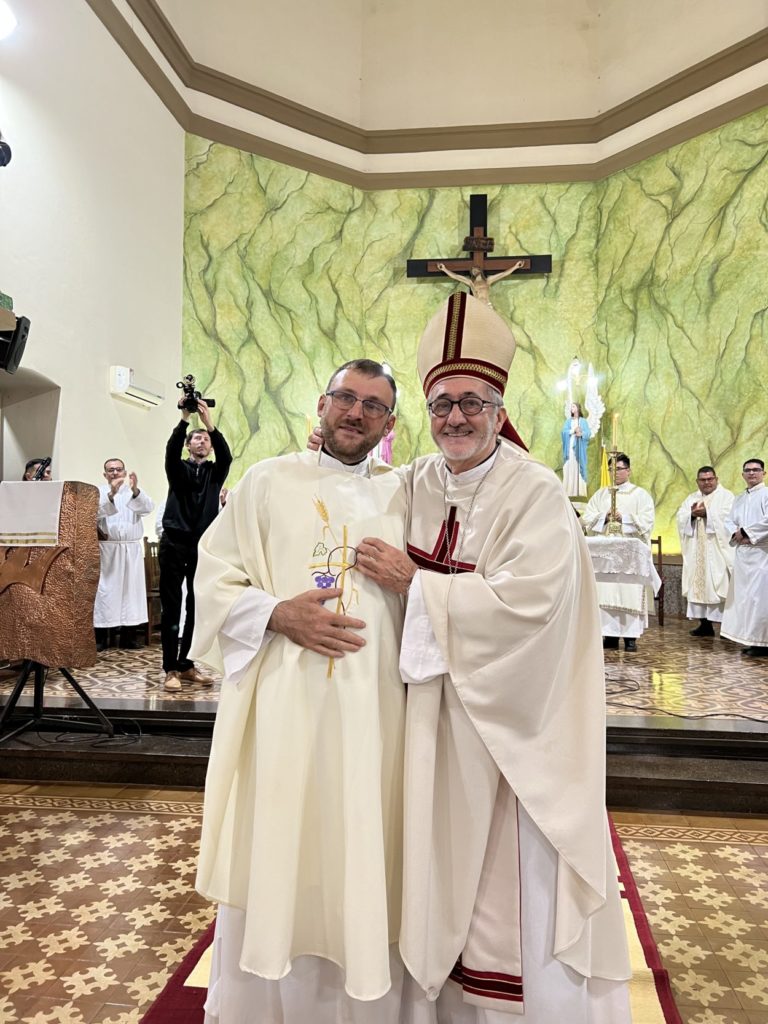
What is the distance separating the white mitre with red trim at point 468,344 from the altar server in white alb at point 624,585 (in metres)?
4.28

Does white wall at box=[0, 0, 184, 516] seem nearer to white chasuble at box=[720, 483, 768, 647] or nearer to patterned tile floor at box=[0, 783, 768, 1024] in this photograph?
patterned tile floor at box=[0, 783, 768, 1024]

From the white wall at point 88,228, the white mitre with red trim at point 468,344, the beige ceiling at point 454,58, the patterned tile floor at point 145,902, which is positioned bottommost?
the patterned tile floor at point 145,902

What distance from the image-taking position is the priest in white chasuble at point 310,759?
1817 mm

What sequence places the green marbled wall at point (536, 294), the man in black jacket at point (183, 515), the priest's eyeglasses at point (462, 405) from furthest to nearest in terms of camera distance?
1. the green marbled wall at point (536, 294)
2. the man in black jacket at point (183, 515)
3. the priest's eyeglasses at point (462, 405)

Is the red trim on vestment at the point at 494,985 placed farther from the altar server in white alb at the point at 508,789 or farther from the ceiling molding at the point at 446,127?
the ceiling molding at the point at 446,127

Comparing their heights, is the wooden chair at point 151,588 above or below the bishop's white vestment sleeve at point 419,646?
below

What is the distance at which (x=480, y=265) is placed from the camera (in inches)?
450

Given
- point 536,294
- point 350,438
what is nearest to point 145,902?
point 350,438

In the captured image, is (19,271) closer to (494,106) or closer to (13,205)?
(13,205)

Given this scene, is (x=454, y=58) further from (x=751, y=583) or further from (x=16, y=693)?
(x=16, y=693)

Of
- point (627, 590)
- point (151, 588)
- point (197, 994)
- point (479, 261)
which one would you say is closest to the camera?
point (197, 994)

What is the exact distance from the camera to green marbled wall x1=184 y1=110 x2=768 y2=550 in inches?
397

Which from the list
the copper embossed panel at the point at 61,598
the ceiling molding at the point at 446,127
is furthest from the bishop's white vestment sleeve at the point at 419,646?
the ceiling molding at the point at 446,127

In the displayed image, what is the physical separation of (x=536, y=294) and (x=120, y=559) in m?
7.61
